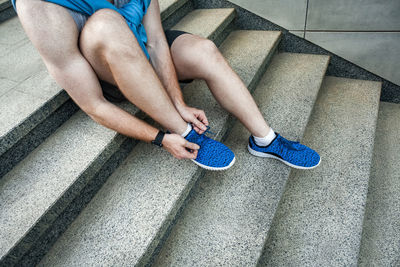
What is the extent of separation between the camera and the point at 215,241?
1.20 metres

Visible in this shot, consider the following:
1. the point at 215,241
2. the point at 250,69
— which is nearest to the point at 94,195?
the point at 215,241

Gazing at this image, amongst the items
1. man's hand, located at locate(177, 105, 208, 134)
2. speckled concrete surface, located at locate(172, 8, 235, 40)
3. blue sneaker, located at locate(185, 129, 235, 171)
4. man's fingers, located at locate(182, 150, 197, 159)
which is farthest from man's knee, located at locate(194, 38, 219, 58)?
speckled concrete surface, located at locate(172, 8, 235, 40)

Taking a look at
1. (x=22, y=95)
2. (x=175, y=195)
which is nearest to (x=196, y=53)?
(x=175, y=195)

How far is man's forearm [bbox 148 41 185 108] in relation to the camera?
1.40 m

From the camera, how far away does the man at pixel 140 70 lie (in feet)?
3.55

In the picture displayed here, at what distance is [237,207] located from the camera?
131 cm

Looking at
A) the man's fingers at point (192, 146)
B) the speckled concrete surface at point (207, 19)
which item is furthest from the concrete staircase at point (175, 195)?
the speckled concrete surface at point (207, 19)

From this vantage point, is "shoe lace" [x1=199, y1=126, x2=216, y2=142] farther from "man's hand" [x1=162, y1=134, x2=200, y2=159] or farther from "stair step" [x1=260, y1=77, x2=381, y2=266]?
"stair step" [x1=260, y1=77, x2=381, y2=266]

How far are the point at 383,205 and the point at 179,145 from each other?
1.18 m

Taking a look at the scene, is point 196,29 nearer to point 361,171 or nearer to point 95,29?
point 95,29

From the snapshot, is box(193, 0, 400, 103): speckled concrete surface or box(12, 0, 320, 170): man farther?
box(193, 0, 400, 103): speckled concrete surface

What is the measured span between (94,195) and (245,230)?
0.73 meters

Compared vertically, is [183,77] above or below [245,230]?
above

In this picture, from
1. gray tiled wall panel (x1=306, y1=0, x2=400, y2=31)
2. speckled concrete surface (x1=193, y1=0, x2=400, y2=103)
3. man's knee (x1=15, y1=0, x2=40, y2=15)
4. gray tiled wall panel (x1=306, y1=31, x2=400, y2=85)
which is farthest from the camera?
speckled concrete surface (x1=193, y1=0, x2=400, y2=103)
